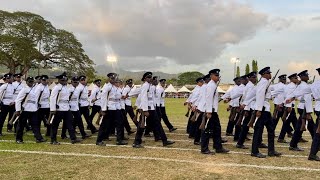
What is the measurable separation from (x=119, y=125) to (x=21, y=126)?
Result: 2892 millimetres

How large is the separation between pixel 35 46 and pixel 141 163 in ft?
177

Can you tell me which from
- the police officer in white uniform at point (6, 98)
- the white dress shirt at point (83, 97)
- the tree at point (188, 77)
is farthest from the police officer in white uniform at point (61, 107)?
the tree at point (188, 77)

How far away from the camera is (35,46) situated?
5844cm

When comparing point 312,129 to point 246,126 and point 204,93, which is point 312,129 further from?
point 204,93

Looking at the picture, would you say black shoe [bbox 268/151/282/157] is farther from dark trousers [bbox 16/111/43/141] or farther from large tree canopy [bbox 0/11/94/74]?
large tree canopy [bbox 0/11/94/74]

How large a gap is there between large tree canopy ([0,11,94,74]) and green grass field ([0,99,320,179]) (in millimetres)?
49052

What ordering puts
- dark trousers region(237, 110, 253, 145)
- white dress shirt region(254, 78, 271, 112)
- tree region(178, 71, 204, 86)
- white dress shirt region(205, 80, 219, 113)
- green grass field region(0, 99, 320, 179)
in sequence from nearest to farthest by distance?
1. green grass field region(0, 99, 320, 179)
2. white dress shirt region(254, 78, 271, 112)
3. white dress shirt region(205, 80, 219, 113)
4. dark trousers region(237, 110, 253, 145)
5. tree region(178, 71, 204, 86)

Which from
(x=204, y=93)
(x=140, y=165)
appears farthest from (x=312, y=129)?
(x=140, y=165)

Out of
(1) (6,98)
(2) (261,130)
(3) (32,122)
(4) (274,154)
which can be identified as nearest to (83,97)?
(1) (6,98)

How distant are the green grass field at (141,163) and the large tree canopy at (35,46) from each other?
49.1 m

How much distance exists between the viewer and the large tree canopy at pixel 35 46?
5641cm

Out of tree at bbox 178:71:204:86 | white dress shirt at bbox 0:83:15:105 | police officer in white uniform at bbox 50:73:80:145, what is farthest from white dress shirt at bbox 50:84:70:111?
tree at bbox 178:71:204:86

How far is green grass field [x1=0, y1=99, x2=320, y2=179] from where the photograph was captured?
7.39 meters

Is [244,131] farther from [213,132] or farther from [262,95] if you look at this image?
[262,95]
